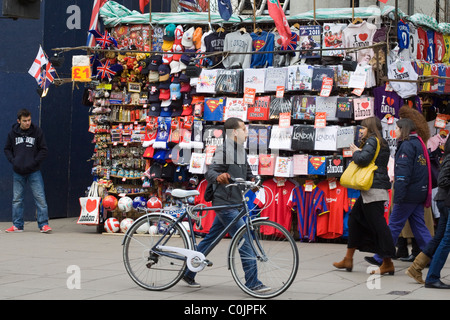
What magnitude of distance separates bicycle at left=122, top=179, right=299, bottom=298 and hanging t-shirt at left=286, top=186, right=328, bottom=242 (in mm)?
4783

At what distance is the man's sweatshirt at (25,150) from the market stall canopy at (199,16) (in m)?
2.40

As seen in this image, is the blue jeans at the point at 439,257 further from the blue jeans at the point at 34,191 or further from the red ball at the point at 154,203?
the blue jeans at the point at 34,191

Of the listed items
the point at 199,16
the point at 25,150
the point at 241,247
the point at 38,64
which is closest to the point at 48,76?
the point at 38,64

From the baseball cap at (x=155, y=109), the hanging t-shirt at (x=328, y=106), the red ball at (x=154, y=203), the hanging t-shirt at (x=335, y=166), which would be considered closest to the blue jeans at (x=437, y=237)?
the hanging t-shirt at (x=335, y=166)

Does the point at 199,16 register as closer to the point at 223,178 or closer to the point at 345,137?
the point at 345,137

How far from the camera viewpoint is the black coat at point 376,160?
9273 mm

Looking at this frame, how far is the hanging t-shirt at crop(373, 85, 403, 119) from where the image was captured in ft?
41.2

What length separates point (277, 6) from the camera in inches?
497

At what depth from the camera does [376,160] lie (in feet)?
30.9

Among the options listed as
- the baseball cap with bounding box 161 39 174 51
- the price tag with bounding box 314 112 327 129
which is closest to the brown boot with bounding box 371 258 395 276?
the price tag with bounding box 314 112 327 129

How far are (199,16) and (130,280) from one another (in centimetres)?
631

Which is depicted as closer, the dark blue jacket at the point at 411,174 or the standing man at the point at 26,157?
the dark blue jacket at the point at 411,174
